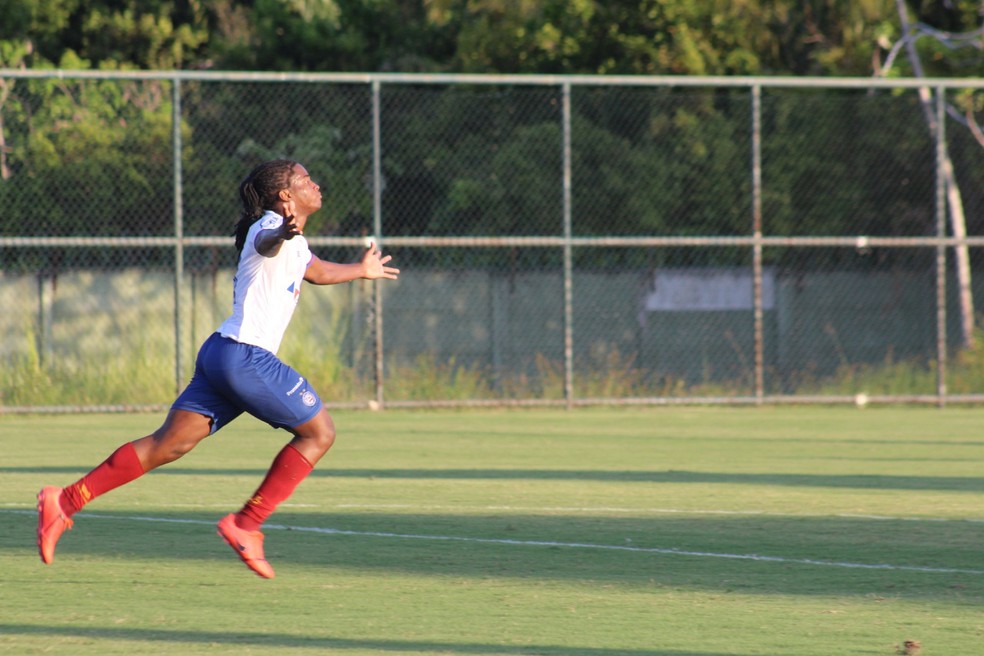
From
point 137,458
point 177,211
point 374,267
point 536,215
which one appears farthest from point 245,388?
point 536,215

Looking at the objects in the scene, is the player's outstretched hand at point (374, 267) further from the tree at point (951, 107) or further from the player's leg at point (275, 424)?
the tree at point (951, 107)

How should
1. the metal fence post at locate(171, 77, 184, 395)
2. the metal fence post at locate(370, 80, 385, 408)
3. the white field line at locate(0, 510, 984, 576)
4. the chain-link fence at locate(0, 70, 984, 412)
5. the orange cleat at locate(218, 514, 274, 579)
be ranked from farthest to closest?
1. the chain-link fence at locate(0, 70, 984, 412)
2. the metal fence post at locate(370, 80, 385, 408)
3. the metal fence post at locate(171, 77, 184, 395)
4. the white field line at locate(0, 510, 984, 576)
5. the orange cleat at locate(218, 514, 274, 579)

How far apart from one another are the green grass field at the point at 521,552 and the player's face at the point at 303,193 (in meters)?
1.60

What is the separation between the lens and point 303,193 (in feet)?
22.7

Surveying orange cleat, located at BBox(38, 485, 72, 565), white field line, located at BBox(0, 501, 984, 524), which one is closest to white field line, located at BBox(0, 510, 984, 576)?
white field line, located at BBox(0, 501, 984, 524)

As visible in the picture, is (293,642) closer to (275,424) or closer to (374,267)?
(275,424)

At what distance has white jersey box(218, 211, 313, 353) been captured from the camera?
6.61 meters

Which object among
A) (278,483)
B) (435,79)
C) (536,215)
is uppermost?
(435,79)

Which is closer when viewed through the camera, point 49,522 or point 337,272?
point 49,522

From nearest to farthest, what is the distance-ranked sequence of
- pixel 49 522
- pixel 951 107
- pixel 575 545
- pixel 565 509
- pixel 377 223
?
pixel 49 522 → pixel 575 545 → pixel 565 509 → pixel 377 223 → pixel 951 107

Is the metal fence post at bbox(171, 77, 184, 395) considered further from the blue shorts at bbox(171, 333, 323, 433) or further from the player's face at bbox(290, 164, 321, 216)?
the blue shorts at bbox(171, 333, 323, 433)

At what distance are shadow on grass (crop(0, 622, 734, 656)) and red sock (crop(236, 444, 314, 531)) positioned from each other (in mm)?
1004

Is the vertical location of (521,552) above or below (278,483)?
below

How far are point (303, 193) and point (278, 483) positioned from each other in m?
1.27
